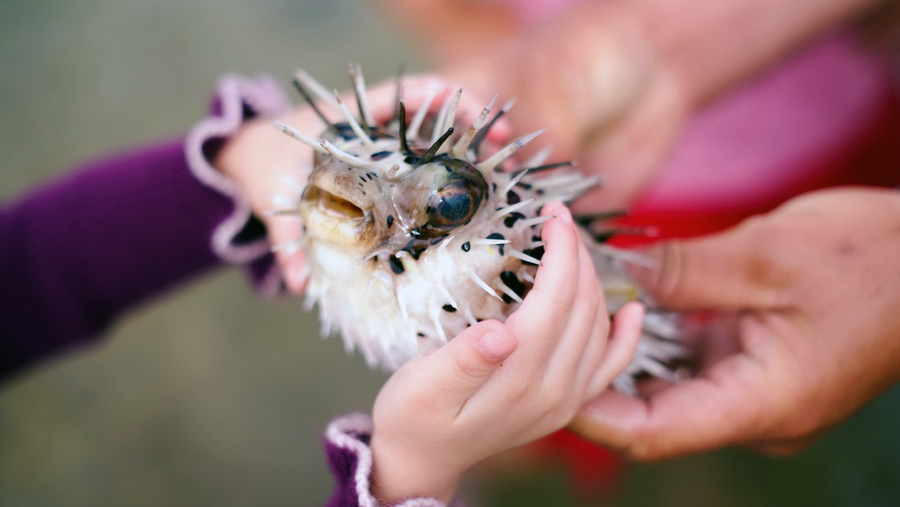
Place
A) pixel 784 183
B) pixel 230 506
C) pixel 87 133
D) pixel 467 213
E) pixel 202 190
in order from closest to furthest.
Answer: pixel 467 213 < pixel 202 190 < pixel 784 183 < pixel 230 506 < pixel 87 133

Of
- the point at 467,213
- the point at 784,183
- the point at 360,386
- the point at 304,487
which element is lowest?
the point at 304,487

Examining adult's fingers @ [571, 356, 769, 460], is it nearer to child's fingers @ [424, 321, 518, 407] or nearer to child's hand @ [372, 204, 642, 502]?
child's hand @ [372, 204, 642, 502]

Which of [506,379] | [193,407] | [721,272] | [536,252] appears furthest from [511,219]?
[193,407]

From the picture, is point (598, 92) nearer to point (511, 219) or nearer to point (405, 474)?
point (511, 219)

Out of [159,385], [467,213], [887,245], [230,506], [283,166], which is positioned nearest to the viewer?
[467,213]

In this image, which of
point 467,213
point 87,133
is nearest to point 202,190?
point 467,213

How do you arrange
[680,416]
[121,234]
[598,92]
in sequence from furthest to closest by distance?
[598,92] → [121,234] → [680,416]

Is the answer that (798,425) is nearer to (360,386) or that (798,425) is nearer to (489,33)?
(360,386)
